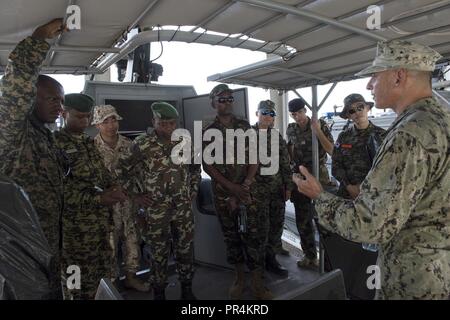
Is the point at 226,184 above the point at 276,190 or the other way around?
above

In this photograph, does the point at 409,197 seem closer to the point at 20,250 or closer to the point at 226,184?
the point at 20,250

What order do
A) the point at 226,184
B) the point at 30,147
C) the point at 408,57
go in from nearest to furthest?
the point at 408,57, the point at 30,147, the point at 226,184

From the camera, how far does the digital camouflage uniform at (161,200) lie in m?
2.79

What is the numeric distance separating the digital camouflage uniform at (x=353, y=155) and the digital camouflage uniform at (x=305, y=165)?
671mm

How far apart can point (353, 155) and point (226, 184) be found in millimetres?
1242

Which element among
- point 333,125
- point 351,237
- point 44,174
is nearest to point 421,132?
point 351,237

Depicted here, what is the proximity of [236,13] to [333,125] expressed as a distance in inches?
192

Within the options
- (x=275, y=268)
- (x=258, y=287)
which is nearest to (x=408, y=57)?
(x=258, y=287)

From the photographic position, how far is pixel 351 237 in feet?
4.10

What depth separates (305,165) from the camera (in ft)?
13.6

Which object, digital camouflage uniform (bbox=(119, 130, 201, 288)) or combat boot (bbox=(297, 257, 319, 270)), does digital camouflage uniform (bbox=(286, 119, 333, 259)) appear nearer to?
combat boot (bbox=(297, 257, 319, 270))
